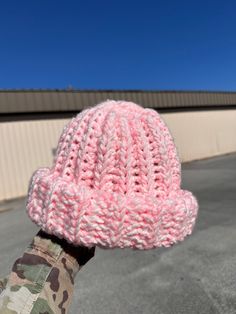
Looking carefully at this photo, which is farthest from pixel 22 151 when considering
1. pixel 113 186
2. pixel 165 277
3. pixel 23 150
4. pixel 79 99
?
pixel 113 186

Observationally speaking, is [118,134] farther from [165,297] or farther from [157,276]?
[157,276]

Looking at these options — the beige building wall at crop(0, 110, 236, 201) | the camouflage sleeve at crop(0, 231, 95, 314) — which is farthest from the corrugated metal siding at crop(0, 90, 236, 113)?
the camouflage sleeve at crop(0, 231, 95, 314)

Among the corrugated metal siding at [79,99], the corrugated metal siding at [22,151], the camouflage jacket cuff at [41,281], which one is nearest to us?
the camouflage jacket cuff at [41,281]

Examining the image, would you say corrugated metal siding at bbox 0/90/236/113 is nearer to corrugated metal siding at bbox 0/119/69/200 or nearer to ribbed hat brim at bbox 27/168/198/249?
corrugated metal siding at bbox 0/119/69/200

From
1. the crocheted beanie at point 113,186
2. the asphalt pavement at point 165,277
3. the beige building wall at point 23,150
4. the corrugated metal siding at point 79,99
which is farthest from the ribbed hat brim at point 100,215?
the beige building wall at point 23,150

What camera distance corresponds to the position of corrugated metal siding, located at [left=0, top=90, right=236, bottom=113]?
46.2 ft

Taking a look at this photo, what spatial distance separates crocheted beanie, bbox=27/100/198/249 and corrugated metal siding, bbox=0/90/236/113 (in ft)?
37.4

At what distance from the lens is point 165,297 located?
13.3ft

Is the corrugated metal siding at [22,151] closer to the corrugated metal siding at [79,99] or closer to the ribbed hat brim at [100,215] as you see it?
the corrugated metal siding at [79,99]

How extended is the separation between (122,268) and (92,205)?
396 cm

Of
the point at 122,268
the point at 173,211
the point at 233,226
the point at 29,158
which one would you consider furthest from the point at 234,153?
the point at 173,211

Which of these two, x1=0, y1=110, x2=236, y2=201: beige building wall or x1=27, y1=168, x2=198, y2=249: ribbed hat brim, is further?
x1=0, y1=110, x2=236, y2=201: beige building wall

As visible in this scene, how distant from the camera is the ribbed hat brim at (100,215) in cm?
124

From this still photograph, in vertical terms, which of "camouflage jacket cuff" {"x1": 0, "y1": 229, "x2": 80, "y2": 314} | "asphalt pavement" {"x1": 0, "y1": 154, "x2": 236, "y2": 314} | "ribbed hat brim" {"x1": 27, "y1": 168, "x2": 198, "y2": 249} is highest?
"ribbed hat brim" {"x1": 27, "y1": 168, "x2": 198, "y2": 249}
